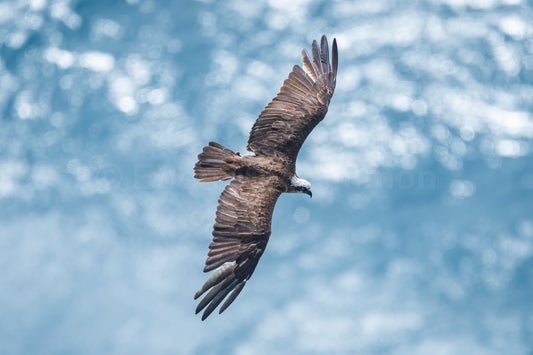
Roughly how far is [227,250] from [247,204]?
1.16m

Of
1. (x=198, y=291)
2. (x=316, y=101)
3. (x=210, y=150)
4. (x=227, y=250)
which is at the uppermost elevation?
(x=316, y=101)

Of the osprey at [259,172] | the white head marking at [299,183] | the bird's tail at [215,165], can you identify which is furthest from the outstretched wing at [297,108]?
the bird's tail at [215,165]

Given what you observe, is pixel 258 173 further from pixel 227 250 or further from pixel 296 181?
pixel 227 250

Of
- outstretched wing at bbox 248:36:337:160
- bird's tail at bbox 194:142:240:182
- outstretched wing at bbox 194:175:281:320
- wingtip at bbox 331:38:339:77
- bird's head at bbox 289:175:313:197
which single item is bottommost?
outstretched wing at bbox 194:175:281:320

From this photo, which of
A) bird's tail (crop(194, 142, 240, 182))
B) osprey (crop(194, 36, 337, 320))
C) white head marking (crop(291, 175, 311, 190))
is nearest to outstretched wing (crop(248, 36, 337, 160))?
osprey (crop(194, 36, 337, 320))

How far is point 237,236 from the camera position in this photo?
14.2 m

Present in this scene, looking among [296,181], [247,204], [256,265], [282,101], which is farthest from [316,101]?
[256,265]

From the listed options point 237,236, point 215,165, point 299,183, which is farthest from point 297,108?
point 237,236

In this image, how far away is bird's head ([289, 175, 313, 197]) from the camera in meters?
16.0

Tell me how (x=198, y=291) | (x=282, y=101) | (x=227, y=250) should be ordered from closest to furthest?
(x=198, y=291) < (x=227, y=250) < (x=282, y=101)

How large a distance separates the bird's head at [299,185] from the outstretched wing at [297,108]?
0.53m

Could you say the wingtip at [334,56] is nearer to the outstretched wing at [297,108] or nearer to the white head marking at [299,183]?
the outstretched wing at [297,108]

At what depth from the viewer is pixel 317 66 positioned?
17.4 meters

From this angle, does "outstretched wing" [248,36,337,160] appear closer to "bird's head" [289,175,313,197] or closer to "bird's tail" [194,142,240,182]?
"bird's head" [289,175,313,197]
